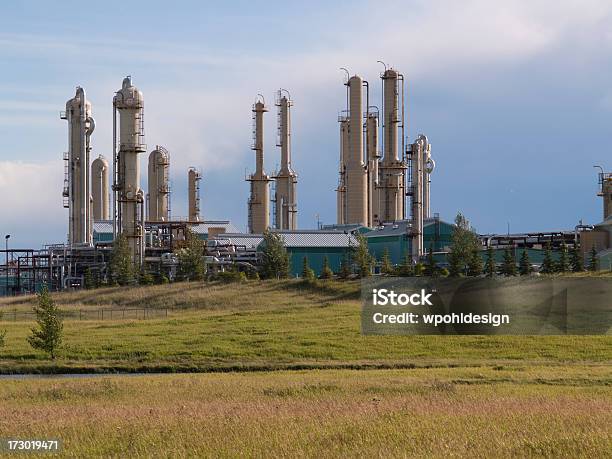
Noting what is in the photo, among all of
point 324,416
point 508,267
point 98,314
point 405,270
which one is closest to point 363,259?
point 405,270

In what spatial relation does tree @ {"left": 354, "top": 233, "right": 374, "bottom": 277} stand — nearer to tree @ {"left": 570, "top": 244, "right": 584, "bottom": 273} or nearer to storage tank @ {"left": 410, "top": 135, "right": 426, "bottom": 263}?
storage tank @ {"left": 410, "top": 135, "right": 426, "bottom": 263}

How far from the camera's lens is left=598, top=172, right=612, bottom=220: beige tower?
9681cm

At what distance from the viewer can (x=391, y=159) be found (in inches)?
3986

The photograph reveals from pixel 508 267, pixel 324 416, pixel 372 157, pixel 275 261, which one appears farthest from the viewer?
pixel 372 157

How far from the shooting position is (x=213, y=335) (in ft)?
169

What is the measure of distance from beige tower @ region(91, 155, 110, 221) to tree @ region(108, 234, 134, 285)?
36.7 metres

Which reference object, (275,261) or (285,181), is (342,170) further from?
(275,261)

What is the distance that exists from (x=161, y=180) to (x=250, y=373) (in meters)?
75.7

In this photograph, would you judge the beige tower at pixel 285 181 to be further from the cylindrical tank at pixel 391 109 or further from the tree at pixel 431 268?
the tree at pixel 431 268

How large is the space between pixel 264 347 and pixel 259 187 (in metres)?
61.4

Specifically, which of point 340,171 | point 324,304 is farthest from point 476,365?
point 340,171

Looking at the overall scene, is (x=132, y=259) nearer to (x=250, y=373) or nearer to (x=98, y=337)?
(x=98, y=337)

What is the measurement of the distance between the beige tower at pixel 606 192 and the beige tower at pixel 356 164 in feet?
70.8

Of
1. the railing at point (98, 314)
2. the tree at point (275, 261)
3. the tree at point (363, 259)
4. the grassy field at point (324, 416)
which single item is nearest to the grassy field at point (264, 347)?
the railing at point (98, 314)
